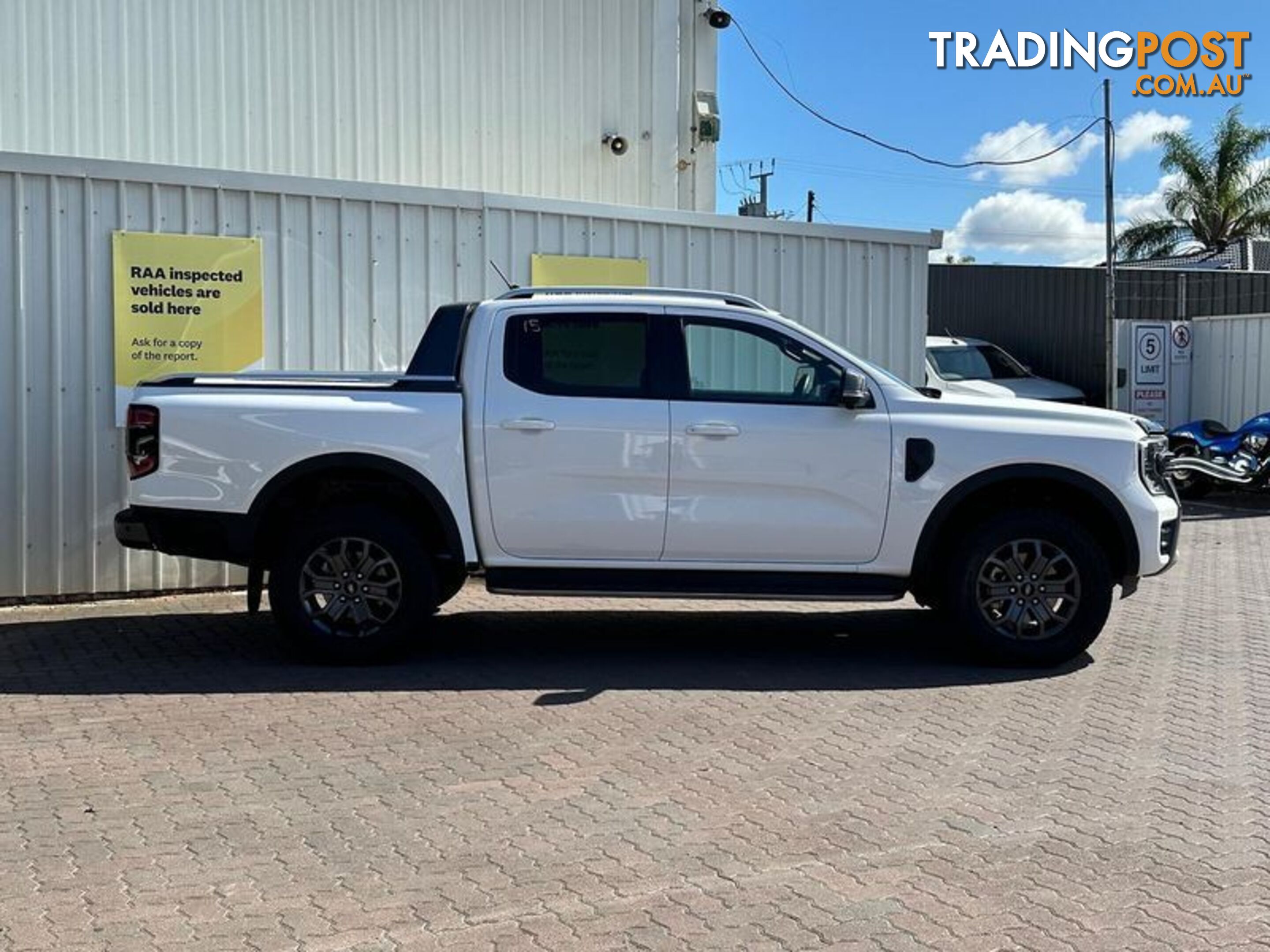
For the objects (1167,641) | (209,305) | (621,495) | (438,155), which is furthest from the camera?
(438,155)

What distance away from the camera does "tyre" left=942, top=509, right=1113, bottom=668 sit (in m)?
7.17

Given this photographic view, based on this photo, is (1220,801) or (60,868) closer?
(60,868)

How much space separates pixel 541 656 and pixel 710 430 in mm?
1667

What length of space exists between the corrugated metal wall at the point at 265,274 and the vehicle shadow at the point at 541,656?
2.77 feet

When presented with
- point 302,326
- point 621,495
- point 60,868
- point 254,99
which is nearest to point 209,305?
point 302,326

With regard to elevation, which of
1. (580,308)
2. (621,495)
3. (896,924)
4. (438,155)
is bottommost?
(896,924)

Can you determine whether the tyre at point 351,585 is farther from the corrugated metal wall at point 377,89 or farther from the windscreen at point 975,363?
the windscreen at point 975,363

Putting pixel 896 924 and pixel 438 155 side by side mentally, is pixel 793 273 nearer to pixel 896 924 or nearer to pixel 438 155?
pixel 438 155

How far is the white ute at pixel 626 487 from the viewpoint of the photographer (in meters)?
7.03

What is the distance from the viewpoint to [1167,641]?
8305 mm

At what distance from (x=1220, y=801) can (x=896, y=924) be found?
1.89 metres

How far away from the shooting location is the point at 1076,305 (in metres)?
21.0

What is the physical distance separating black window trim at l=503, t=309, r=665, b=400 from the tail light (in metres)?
1.85

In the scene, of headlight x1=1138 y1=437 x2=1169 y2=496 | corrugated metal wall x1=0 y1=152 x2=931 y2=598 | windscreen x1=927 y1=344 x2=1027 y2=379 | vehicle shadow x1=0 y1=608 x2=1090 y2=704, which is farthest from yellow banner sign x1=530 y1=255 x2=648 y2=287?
windscreen x1=927 y1=344 x2=1027 y2=379
